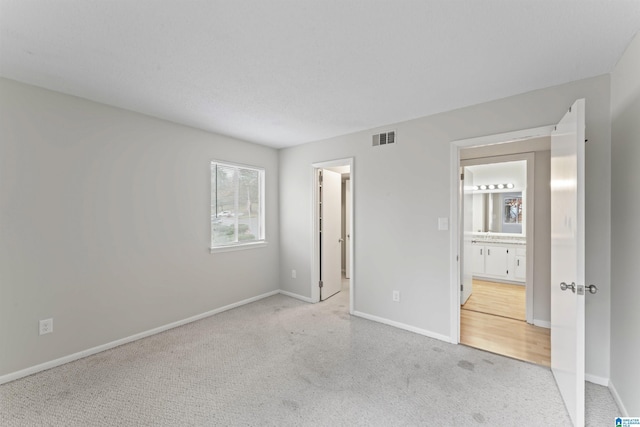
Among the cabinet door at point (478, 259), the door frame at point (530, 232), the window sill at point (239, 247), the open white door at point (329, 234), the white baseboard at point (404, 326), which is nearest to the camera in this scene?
the white baseboard at point (404, 326)

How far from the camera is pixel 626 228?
185 cm

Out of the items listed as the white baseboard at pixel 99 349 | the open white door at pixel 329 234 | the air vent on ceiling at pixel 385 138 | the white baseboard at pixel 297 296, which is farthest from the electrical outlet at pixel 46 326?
the air vent on ceiling at pixel 385 138

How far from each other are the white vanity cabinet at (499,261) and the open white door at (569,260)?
3292 millimetres

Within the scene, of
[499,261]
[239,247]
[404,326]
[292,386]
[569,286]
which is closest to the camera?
[569,286]

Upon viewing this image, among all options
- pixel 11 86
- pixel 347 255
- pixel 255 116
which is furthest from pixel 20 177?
pixel 347 255

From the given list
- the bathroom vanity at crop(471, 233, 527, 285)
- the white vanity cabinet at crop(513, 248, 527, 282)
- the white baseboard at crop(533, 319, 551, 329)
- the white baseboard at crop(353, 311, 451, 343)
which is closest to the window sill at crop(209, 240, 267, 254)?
the white baseboard at crop(353, 311, 451, 343)

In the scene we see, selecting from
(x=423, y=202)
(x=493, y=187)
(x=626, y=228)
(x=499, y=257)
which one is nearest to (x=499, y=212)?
(x=493, y=187)

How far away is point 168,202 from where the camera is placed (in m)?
3.23

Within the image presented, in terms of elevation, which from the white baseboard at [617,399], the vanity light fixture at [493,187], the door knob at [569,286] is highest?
the vanity light fixture at [493,187]

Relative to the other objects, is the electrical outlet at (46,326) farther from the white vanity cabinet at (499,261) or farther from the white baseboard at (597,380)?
the white vanity cabinet at (499,261)

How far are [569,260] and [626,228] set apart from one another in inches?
18.4

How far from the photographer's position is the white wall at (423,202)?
216cm

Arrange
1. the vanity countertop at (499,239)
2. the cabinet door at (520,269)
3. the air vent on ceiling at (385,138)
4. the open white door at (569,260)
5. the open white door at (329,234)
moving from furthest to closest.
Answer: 1. the vanity countertop at (499,239)
2. the cabinet door at (520,269)
3. the open white door at (329,234)
4. the air vent on ceiling at (385,138)
5. the open white door at (569,260)

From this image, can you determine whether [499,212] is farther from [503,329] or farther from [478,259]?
[503,329]
